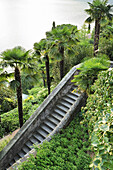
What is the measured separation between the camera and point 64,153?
5.14 metres

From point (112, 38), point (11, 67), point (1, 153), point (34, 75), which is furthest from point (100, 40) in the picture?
point (1, 153)

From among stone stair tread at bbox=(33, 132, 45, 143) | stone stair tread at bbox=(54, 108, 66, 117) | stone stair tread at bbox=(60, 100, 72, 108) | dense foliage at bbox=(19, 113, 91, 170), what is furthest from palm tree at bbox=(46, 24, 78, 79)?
dense foliage at bbox=(19, 113, 91, 170)

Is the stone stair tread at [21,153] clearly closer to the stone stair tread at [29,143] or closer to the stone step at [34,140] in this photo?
the stone stair tread at [29,143]

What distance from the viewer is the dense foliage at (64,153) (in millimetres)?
4703

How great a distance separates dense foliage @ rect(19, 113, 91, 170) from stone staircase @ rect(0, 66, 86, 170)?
1044mm

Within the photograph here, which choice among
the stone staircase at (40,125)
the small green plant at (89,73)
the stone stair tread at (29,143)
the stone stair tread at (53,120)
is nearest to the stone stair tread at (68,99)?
the stone staircase at (40,125)

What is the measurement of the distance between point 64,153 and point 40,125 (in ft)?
7.88

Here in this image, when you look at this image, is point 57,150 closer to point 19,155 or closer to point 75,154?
point 75,154

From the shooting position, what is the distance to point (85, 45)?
11.9 m

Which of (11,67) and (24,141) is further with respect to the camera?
(24,141)

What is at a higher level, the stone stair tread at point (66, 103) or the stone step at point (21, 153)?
the stone stair tread at point (66, 103)

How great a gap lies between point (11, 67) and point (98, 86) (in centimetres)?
369

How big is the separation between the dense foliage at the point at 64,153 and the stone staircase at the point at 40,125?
1044 millimetres

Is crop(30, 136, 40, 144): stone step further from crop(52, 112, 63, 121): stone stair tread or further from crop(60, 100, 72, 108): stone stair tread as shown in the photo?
crop(60, 100, 72, 108): stone stair tread
